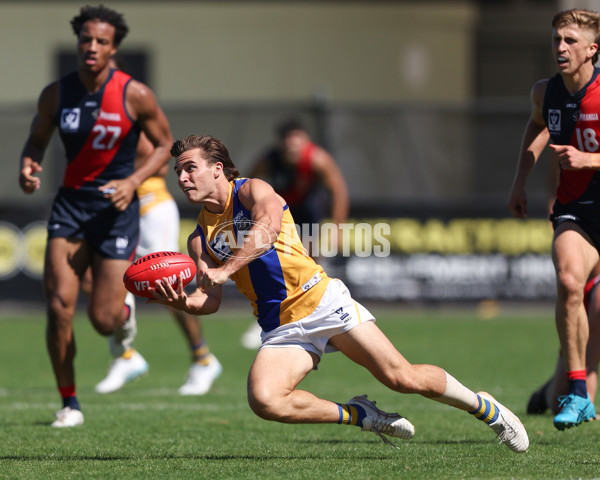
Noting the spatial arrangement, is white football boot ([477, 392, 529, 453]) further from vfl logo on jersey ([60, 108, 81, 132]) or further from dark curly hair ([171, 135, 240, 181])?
vfl logo on jersey ([60, 108, 81, 132])

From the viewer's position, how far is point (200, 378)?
29.1 ft

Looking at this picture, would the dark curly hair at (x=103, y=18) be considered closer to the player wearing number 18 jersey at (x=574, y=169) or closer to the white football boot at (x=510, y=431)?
the player wearing number 18 jersey at (x=574, y=169)

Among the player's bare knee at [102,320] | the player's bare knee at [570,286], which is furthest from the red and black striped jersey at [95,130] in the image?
the player's bare knee at [570,286]

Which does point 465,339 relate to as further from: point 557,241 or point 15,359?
point 557,241

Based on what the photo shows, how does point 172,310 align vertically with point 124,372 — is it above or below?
above

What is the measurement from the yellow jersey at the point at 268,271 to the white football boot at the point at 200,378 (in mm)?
3267

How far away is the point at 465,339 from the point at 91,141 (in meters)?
6.74

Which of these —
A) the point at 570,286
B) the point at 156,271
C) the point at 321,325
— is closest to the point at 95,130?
the point at 156,271

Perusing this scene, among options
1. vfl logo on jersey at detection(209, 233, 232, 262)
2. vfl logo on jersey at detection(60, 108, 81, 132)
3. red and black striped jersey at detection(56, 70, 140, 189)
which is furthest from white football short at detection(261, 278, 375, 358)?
vfl logo on jersey at detection(60, 108, 81, 132)

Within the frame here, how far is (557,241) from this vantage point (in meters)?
6.24

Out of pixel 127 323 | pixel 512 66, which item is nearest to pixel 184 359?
pixel 127 323

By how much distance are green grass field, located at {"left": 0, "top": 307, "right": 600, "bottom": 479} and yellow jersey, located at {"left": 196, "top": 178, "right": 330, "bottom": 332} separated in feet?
2.71

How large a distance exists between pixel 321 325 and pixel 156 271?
36.0 inches

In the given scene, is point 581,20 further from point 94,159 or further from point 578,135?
point 94,159
